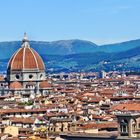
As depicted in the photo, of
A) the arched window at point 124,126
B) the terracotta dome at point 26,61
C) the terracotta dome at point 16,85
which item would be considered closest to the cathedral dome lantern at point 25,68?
the terracotta dome at point 26,61

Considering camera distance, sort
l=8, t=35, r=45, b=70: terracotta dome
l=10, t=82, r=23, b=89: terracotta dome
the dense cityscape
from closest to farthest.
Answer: the dense cityscape
l=10, t=82, r=23, b=89: terracotta dome
l=8, t=35, r=45, b=70: terracotta dome

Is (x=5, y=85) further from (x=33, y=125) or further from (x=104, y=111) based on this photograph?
(x=33, y=125)

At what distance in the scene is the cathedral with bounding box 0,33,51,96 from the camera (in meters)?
122

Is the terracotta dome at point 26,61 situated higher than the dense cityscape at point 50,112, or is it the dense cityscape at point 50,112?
the terracotta dome at point 26,61

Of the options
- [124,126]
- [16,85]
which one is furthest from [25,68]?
[124,126]

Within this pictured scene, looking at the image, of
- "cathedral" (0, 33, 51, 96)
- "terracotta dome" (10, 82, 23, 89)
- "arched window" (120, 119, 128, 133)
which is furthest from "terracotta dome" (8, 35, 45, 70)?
"arched window" (120, 119, 128, 133)

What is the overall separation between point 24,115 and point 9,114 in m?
1.28

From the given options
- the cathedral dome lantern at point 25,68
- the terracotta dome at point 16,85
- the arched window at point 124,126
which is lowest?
the arched window at point 124,126

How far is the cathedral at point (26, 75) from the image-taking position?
122 m

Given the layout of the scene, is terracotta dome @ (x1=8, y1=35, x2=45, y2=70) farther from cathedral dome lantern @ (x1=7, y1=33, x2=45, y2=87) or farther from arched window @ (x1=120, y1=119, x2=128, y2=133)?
arched window @ (x1=120, y1=119, x2=128, y2=133)

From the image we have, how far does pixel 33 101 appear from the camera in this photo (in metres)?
99.1

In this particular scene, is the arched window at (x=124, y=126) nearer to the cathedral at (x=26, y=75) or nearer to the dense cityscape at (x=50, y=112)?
the dense cityscape at (x=50, y=112)

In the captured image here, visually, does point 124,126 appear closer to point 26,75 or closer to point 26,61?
point 26,75

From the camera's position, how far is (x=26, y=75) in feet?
411
